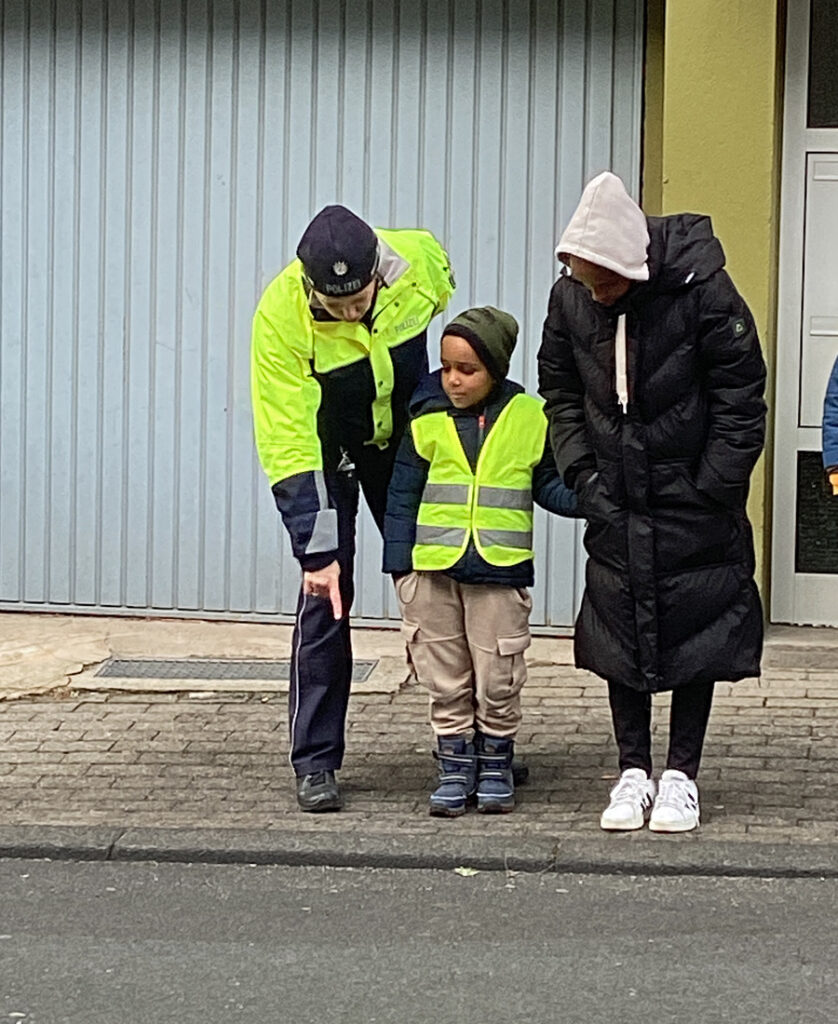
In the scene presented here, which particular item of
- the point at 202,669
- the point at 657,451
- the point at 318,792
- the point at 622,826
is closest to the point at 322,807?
the point at 318,792

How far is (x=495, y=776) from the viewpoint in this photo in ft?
20.4

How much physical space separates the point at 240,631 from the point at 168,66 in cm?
250

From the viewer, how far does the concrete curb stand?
5.72 m

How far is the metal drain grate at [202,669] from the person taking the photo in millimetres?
8109

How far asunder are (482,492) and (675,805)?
1.10 m

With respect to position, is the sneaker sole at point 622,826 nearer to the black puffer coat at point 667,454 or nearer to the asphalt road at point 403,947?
the asphalt road at point 403,947

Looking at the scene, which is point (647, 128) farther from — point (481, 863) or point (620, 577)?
point (481, 863)

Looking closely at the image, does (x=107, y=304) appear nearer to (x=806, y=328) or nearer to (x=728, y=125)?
(x=728, y=125)

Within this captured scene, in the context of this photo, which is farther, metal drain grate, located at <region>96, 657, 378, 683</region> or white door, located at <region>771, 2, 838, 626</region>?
white door, located at <region>771, 2, 838, 626</region>

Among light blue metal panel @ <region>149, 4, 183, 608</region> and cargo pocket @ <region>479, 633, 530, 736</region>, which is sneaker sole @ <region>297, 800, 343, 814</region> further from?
light blue metal panel @ <region>149, 4, 183, 608</region>

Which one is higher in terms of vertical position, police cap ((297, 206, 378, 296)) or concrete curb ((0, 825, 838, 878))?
police cap ((297, 206, 378, 296))

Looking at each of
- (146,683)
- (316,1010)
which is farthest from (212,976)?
(146,683)

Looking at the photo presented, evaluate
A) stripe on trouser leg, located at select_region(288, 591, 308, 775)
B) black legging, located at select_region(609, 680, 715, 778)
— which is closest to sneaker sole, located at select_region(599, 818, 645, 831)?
black legging, located at select_region(609, 680, 715, 778)

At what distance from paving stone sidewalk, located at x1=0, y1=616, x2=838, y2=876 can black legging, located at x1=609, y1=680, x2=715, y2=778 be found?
0.22 metres
